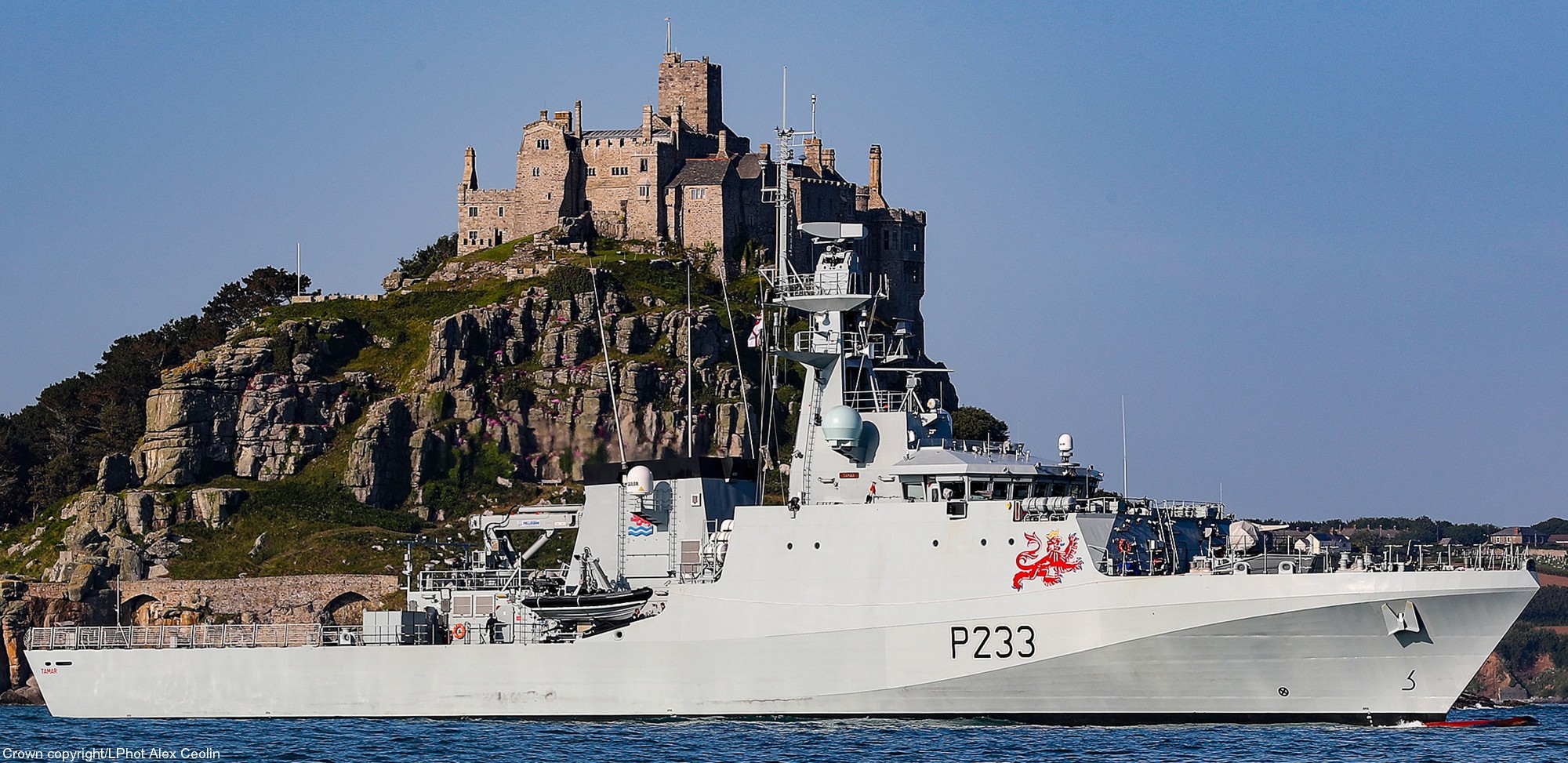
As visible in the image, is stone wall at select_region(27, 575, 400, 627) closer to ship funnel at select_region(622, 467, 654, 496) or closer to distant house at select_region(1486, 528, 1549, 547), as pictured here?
ship funnel at select_region(622, 467, 654, 496)

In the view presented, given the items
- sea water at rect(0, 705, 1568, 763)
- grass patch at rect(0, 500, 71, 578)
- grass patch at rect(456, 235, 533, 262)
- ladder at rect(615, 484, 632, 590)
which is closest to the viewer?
sea water at rect(0, 705, 1568, 763)

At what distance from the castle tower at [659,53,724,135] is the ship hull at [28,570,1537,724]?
65.1 m

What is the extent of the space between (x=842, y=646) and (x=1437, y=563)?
9744 mm

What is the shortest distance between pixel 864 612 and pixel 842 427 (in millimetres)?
3200

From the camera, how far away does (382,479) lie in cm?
7450

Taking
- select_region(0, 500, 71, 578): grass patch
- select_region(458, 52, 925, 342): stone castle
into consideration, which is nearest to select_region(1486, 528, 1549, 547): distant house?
select_region(458, 52, 925, 342): stone castle

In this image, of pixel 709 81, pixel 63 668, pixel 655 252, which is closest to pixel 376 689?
pixel 63 668

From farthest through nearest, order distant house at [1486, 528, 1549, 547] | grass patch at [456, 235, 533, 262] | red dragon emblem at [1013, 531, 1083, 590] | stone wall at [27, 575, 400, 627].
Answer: distant house at [1486, 528, 1549, 547]
grass patch at [456, 235, 533, 262]
stone wall at [27, 575, 400, 627]
red dragon emblem at [1013, 531, 1083, 590]

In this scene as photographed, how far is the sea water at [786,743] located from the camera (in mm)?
28859

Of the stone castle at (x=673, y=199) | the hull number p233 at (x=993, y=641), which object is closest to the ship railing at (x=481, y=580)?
the hull number p233 at (x=993, y=641)

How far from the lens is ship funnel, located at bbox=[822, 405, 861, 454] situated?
109ft

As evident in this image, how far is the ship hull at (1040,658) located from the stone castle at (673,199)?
5465 centimetres

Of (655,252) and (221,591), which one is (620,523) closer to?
(221,591)

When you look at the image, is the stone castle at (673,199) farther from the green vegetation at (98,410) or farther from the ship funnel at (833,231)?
the ship funnel at (833,231)
